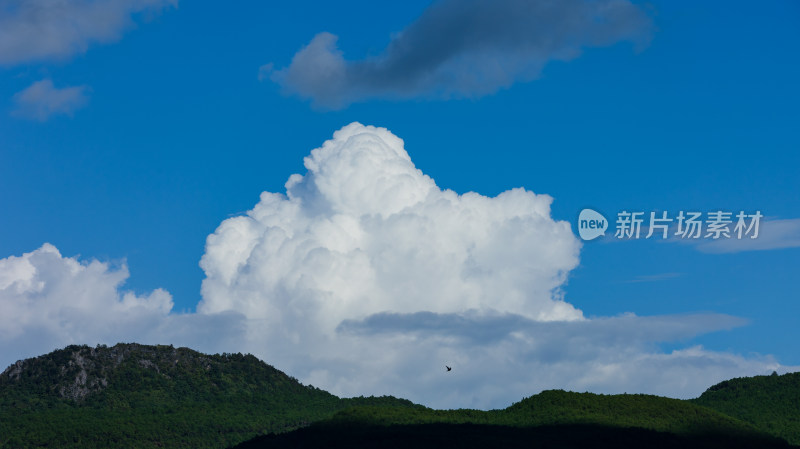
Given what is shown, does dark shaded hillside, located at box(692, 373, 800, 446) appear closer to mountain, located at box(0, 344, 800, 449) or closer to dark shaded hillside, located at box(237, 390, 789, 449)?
mountain, located at box(0, 344, 800, 449)

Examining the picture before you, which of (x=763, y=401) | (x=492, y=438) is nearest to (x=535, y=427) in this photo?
(x=492, y=438)

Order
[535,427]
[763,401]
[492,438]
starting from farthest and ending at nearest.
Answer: [763,401], [535,427], [492,438]

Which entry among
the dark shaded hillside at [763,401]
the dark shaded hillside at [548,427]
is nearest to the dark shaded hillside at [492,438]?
the dark shaded hillside at [548,427]

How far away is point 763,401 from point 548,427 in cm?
7506

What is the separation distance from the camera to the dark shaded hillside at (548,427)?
110 m

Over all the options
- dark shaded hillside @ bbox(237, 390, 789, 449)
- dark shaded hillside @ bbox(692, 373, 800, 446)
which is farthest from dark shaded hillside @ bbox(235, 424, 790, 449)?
dark shaded hillside @ bbox(692, 373, 800, 446)

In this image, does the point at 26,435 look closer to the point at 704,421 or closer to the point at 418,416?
the point at 418,416

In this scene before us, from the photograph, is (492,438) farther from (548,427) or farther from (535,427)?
(548,427)

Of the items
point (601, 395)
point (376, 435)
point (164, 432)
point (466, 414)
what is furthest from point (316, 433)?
point (164, 432)

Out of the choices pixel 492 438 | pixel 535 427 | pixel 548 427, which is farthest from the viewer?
pixel 535 427

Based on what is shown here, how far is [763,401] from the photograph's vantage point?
583 feet

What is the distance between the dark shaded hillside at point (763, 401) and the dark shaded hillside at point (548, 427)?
108 ft

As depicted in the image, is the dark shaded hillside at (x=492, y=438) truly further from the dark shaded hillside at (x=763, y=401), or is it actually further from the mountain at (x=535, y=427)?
the dark shaded hillside at (x=763, y=401)

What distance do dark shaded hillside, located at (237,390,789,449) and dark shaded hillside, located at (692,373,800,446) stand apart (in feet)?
108
